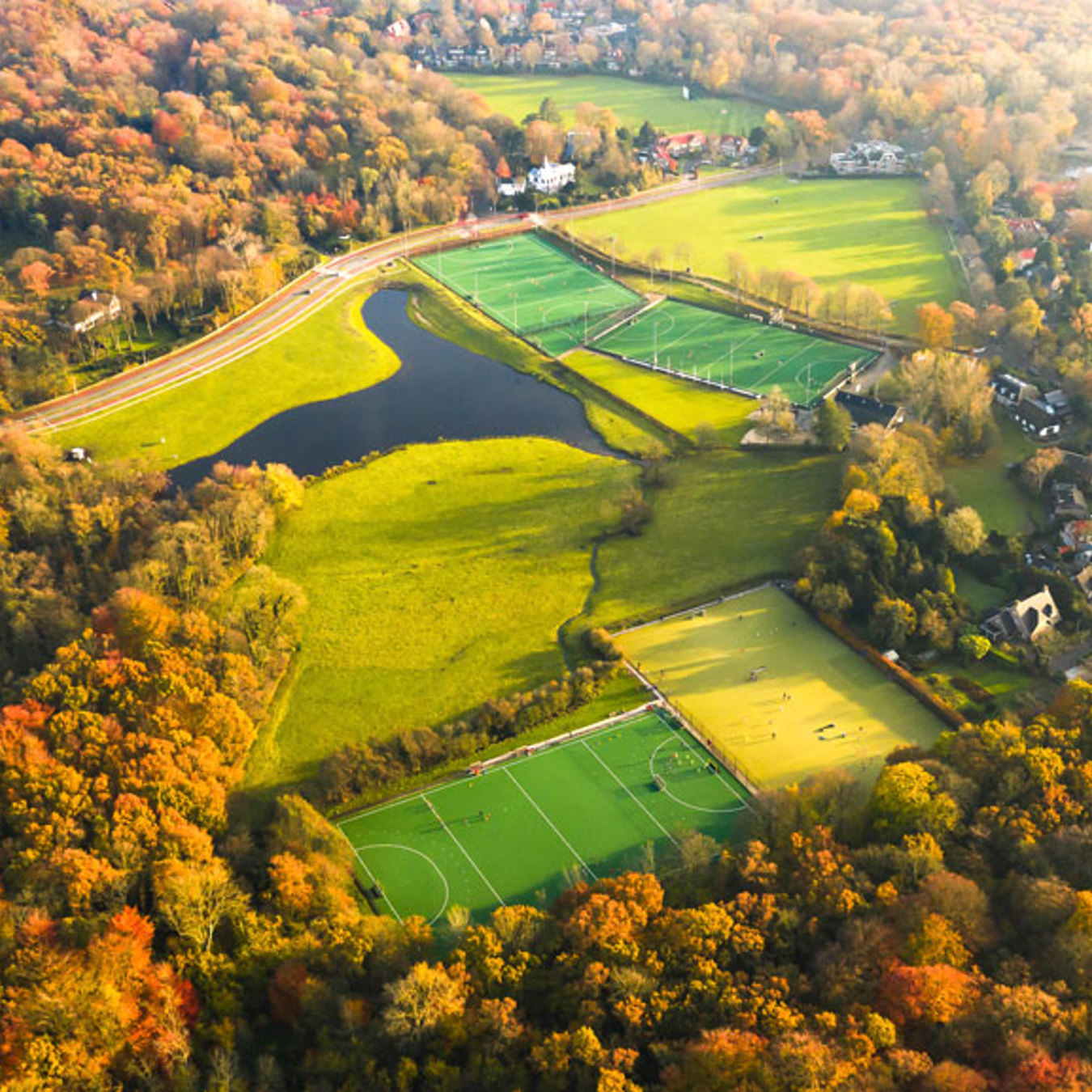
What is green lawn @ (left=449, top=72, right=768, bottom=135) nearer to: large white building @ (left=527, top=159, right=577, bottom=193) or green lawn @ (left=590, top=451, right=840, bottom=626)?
large white building @ (left=527, top=159, right=577, bottom=193)

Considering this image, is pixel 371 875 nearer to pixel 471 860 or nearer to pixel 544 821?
pixel 471 860

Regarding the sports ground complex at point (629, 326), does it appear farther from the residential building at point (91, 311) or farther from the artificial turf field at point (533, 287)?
the residential building at point (91, 311)

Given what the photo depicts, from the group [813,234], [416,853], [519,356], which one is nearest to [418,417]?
[519,356]

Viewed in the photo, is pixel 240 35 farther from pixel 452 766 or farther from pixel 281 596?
pixel 452 766

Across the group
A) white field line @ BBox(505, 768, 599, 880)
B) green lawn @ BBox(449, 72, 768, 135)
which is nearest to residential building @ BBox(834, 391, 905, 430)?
white field line @ BBox(505, 768, 599, 880)

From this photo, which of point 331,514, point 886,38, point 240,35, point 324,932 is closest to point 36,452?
point 331,514

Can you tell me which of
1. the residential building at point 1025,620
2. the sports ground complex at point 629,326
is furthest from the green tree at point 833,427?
the residential building at point 1025,620
